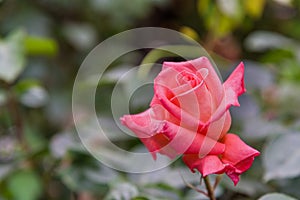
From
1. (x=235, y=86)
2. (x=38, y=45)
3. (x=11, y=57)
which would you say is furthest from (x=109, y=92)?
(x=235, y=86)

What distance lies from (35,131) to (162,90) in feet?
3.06

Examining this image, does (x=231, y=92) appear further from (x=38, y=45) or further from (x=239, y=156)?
(x=38, y=45)

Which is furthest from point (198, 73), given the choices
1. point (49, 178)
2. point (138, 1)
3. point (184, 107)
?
point (138, 1)

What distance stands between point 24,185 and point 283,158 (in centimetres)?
45

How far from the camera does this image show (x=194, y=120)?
52 cm

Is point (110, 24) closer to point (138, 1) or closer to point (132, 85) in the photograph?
point (138, 1)

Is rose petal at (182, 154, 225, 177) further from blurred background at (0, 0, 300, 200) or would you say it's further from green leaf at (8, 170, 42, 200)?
green leaf at (8, 170, 42, 200)

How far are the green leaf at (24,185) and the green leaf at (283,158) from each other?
41 centimetres

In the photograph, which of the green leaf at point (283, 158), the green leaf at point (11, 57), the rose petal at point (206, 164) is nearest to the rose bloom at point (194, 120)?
the rose petal at point (206, 164)

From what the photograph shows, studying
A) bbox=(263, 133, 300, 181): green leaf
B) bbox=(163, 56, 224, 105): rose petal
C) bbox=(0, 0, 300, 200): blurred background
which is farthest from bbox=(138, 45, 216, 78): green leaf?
bbox=(163, 56, 224, 105): rose petal

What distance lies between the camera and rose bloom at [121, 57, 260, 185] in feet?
1.71

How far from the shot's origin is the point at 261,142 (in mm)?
1023

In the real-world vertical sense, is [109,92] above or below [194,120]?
below

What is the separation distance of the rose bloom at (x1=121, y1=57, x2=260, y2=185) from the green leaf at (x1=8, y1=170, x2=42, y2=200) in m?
0.47
